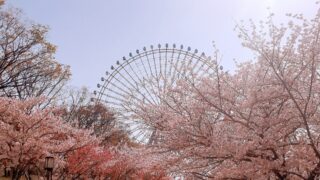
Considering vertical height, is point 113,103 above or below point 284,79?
above

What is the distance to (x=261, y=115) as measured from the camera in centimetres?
636

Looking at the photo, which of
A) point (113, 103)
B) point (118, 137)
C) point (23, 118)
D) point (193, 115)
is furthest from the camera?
point (118, 137)

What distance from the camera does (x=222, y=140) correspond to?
243 inches

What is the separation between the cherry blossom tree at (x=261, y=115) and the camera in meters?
6.09

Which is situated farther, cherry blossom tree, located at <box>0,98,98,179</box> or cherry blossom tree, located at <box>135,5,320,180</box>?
cherry blossom tree, located at <box>0,98,98,179</box>

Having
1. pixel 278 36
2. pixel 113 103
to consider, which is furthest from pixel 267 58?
pixel 113 103

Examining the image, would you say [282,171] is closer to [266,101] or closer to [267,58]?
[266,101]

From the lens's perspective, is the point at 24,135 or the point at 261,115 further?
the point at 24,135

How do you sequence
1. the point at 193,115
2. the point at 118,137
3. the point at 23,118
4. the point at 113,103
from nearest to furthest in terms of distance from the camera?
the point at 193,115 < the point at 23,118 < the point at 113,103 < the point at 118,137

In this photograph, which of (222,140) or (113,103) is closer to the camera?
(222,140)

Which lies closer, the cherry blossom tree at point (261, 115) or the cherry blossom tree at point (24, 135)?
the cherry blossom tree at point (261, 115)

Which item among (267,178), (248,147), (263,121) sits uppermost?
(263,121)

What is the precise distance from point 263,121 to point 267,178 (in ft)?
4.56

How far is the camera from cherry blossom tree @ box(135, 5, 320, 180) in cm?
609
